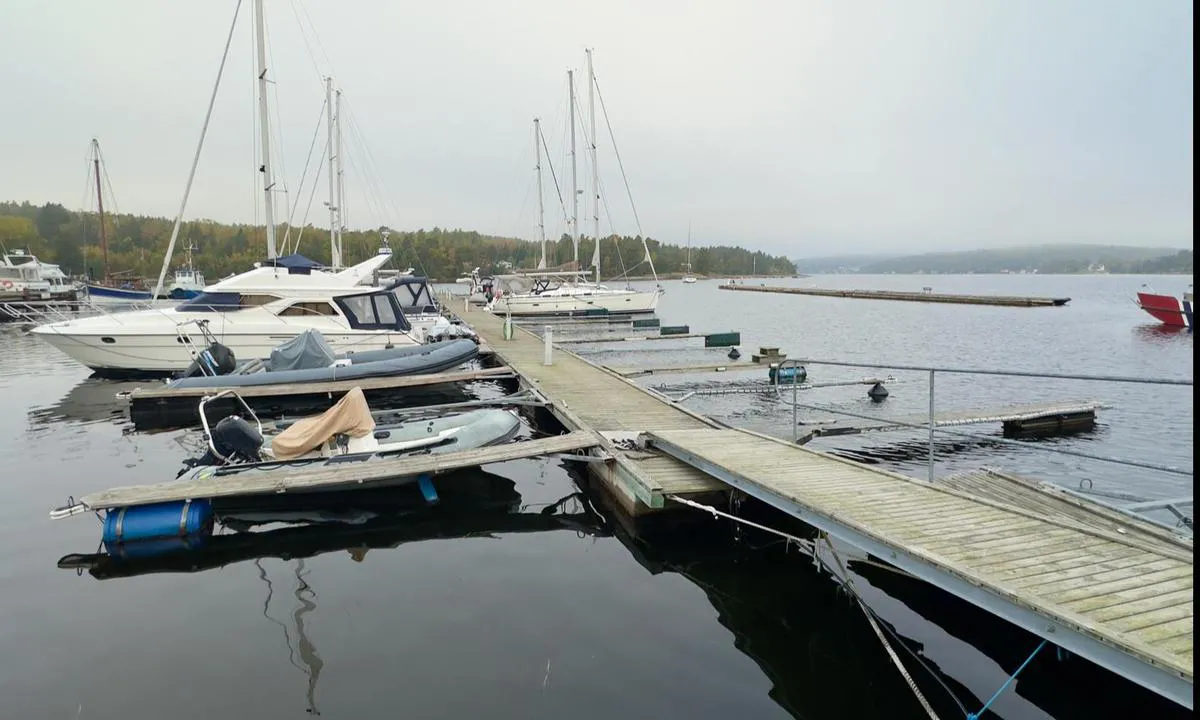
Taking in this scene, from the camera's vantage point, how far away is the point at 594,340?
2458 cm

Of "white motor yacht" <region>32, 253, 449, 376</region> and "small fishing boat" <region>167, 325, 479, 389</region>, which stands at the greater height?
"white motor yacht" <region>32, 253, 449, 376</region>

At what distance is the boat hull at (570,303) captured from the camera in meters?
36.8

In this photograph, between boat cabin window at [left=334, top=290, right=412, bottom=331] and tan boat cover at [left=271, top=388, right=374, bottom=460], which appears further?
boat cabin window at [left=334, top=290, right=412, bottom=331]

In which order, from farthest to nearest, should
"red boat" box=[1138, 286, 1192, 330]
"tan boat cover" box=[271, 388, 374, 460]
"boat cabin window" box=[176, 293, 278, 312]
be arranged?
1. "red boat" box=[1138, 286, 1192, 330]
2. "boat cabin window" box=[176, 293, 278, 312]
3. "tan boat cover" box=[271, 388, 374, 460]

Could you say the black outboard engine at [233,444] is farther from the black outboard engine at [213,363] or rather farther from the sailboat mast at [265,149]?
the sailboat mast at [265,149]

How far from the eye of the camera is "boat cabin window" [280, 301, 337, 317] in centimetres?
1759

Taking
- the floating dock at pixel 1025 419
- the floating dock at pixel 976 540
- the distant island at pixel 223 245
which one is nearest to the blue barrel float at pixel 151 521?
the floating dock at pixel 976 540

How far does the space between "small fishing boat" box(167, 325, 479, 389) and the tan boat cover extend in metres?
5.06

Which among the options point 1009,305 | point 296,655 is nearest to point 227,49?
point 296,655

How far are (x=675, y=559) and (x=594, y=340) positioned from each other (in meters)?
17.8

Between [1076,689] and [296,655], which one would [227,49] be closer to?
[296,655]

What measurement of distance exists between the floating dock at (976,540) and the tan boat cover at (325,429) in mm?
3153

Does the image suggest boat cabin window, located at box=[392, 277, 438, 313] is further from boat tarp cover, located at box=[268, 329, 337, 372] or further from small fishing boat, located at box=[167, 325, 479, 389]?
boat tarp cover, located at box=[268, 329, 337, 372]

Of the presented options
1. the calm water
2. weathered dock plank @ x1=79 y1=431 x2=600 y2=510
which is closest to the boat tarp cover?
the calm water
